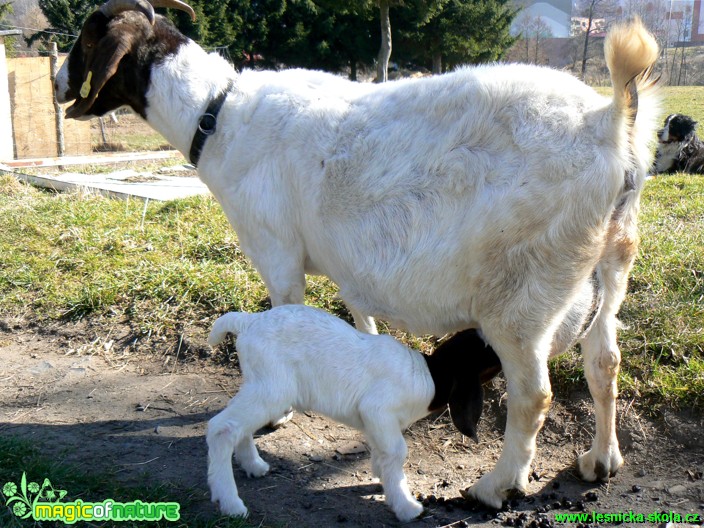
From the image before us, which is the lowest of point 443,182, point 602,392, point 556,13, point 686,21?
point 602,392

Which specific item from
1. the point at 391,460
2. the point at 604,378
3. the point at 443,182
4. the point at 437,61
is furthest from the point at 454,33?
the point at 391,460

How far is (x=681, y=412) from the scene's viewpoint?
12.3 ft

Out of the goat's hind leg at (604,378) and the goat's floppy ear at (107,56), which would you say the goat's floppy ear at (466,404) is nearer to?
the goat's hind leg at (604,378)

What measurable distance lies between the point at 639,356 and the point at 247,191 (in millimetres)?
2433

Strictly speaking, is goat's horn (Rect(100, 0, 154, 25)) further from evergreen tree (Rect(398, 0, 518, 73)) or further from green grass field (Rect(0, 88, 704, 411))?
evergreen tree (Rect(398, 0, 518, 73))

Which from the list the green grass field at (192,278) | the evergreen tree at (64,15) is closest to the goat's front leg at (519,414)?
the green grass field at (192,278)

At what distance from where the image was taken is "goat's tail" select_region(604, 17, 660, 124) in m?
2.75

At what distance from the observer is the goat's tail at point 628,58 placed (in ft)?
9.03

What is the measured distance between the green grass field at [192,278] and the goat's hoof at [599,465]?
1.71 feet

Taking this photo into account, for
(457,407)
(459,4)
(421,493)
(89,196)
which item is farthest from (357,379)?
(459,4)

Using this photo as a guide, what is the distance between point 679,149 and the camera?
400 inches

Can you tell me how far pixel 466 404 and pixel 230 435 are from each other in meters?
1.06

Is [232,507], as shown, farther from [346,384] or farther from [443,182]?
[443,182]

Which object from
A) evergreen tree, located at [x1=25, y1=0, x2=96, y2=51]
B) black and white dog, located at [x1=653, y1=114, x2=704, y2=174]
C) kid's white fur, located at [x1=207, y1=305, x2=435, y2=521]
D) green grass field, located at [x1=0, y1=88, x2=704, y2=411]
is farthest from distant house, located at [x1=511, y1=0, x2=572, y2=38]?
kid's white fur, located at [x1=207, y1=305, x2=435, y2=521]
